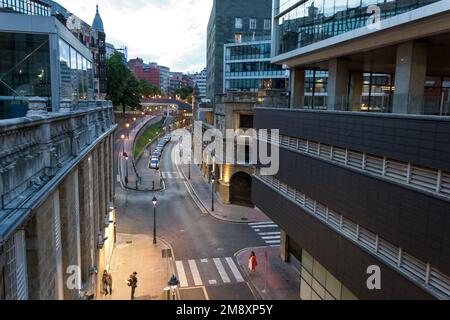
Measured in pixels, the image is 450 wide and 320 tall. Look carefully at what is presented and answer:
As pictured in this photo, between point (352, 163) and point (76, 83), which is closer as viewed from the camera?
point (352, 163)

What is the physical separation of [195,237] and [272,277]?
8.86 meters

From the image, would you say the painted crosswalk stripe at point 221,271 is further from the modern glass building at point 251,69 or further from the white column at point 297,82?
the modern glass building at point 251,69

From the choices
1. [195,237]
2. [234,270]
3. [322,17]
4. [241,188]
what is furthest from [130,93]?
[322,17]

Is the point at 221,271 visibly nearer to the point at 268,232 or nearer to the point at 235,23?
the point at 268,232

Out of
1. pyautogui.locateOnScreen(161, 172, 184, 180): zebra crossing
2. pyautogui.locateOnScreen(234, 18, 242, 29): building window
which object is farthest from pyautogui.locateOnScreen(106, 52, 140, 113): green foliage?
pyautogui.locateOnScreen(161, 172, 184, 180): zebra crossing

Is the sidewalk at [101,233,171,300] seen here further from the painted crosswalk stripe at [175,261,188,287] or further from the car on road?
the car on road

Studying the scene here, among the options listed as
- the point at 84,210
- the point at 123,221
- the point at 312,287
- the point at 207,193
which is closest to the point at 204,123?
the point at 207,193

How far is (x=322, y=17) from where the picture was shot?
20016 millimetres

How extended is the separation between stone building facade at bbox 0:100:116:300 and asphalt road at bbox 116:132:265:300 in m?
11.9

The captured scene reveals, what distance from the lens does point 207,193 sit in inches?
1807

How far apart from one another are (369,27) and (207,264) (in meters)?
17.7

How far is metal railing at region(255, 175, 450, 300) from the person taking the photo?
34.8 ft

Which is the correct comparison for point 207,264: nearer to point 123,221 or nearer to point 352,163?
point 123,221

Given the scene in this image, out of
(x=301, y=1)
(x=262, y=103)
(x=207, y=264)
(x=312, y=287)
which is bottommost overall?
(x=207, y=264)
